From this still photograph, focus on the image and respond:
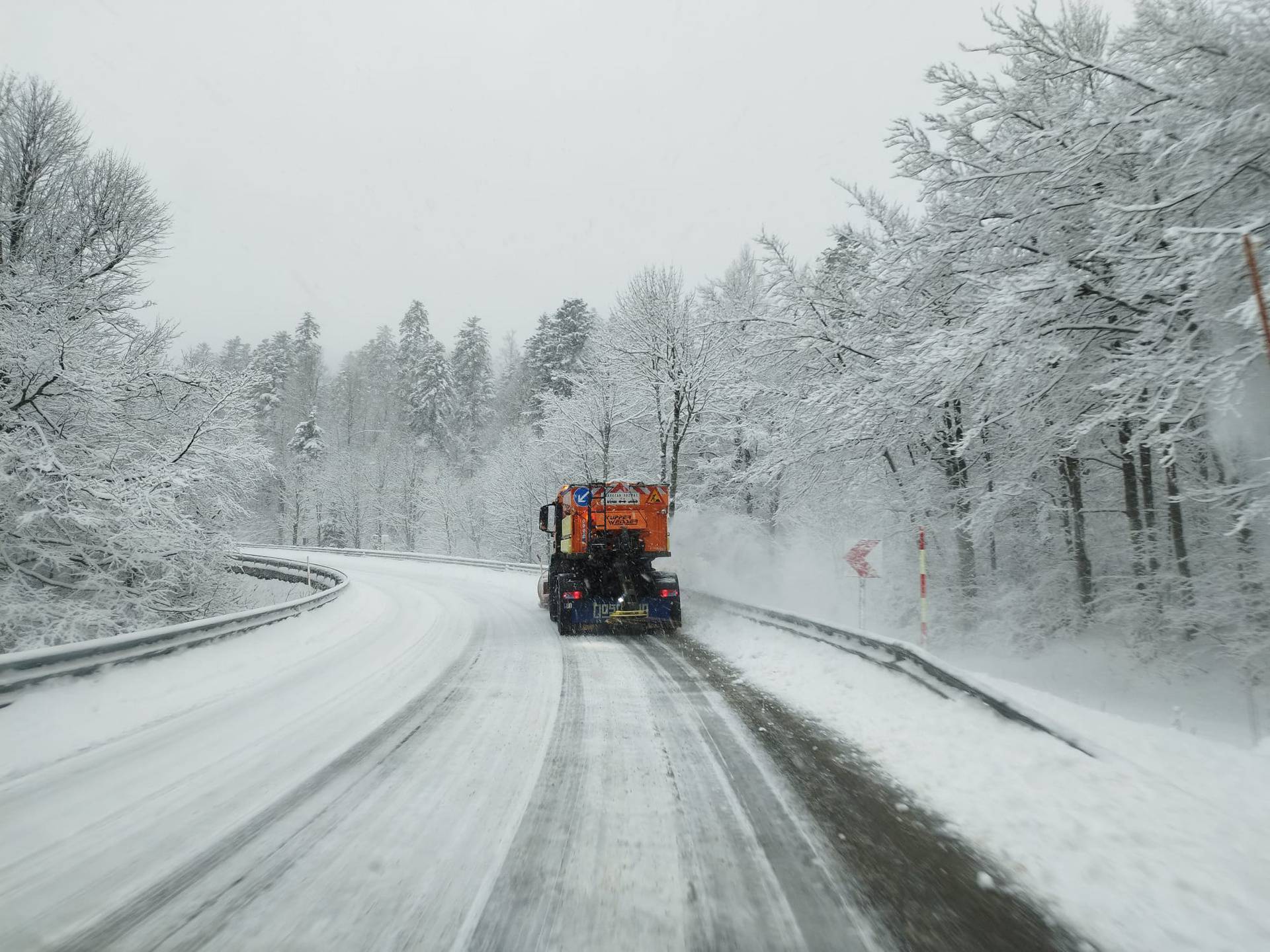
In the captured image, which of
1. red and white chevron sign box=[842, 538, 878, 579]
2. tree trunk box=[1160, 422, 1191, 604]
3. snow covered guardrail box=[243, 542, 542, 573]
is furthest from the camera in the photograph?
snow covered guardrail box=[243, 542, 542, 573]

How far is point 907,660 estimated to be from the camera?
7.18 metres

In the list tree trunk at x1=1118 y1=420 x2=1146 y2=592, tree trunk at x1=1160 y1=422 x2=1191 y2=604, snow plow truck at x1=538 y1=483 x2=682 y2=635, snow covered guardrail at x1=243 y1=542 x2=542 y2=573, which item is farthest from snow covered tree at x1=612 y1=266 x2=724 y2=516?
tree trunk at x1=1160 y1=422 x2=1191 y2=604

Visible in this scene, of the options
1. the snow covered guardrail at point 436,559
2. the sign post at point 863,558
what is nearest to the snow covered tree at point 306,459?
the snow covered guardrail at point 436,559

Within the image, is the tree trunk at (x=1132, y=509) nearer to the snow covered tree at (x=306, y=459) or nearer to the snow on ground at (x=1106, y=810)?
the snow on ground at (x=1106, y=810)

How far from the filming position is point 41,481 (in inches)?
387

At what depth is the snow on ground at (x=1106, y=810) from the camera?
2.79m

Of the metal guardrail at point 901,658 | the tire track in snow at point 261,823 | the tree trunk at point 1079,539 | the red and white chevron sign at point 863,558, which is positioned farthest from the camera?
the tree trunk at point 1079,539

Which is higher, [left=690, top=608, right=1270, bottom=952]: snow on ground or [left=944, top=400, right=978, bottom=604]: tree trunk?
[left=944, top=400, right=978, bottom=604]: tree trunk

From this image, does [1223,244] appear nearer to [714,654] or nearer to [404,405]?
[714,654]

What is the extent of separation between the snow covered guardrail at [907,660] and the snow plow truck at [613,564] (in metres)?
2.15

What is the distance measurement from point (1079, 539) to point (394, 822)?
1354cm

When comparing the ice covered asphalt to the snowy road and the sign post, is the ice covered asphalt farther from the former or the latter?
the sign post

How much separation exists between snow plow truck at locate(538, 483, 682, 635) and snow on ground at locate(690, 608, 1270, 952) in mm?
6605

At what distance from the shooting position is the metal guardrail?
4.99 m
